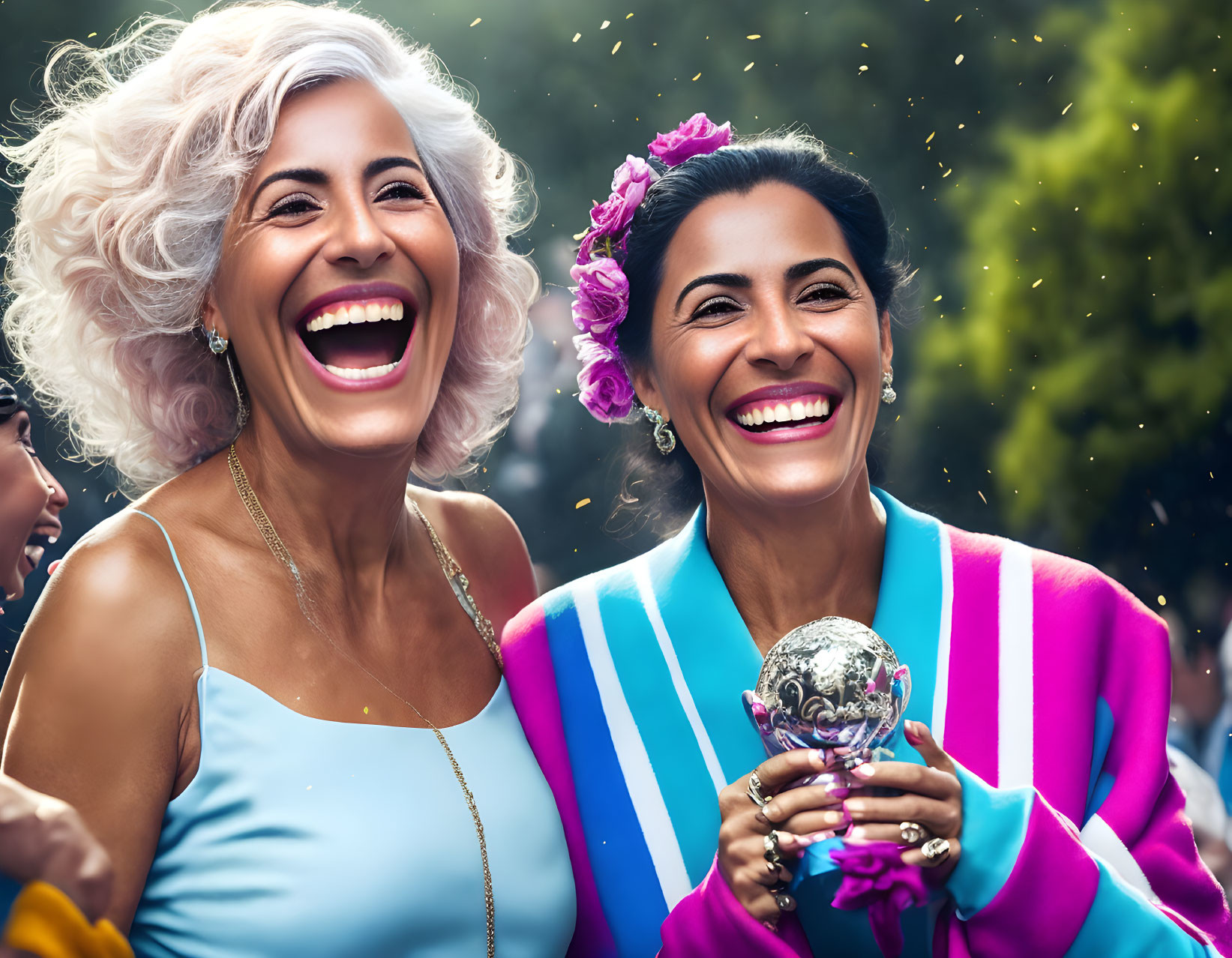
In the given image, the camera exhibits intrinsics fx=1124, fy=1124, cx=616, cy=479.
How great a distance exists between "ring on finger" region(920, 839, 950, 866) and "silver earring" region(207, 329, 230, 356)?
1371 millimetres

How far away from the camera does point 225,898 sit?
1.69 metres

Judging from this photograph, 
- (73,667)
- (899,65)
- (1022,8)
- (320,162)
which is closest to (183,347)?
(320,162)

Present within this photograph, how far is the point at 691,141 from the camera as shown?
1.96 m

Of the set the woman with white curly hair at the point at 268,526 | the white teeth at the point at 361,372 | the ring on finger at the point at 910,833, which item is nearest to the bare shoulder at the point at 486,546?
the woman with white curly hair at the point at 268,526

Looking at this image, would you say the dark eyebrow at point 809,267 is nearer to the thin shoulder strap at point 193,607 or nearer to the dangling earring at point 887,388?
the dangling earring at point 887,388

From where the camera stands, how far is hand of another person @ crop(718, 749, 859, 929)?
4.54 feet

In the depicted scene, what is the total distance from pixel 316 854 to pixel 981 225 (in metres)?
3.20

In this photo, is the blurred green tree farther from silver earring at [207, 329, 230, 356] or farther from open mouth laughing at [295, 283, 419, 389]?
silver earring at [207, 329, 230, 356]

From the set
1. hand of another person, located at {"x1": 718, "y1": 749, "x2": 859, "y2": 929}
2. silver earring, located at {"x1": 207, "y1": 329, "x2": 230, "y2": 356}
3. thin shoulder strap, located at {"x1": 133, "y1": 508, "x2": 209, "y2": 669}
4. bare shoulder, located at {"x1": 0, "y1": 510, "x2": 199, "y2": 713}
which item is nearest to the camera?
hand of another person, located at {"x1": 718, "y1": 749, "x2": 859, "y2": 929}

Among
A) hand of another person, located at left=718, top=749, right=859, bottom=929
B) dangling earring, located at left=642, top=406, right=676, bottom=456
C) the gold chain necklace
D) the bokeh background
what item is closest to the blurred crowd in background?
the bokeh background

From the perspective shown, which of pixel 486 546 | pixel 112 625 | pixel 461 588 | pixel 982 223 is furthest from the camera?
pixel 982 223

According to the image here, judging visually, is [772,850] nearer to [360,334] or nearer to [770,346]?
[770,346]

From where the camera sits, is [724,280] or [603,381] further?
[603,381]

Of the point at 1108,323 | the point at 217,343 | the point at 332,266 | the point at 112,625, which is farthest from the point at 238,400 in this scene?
the point at 1108,323
